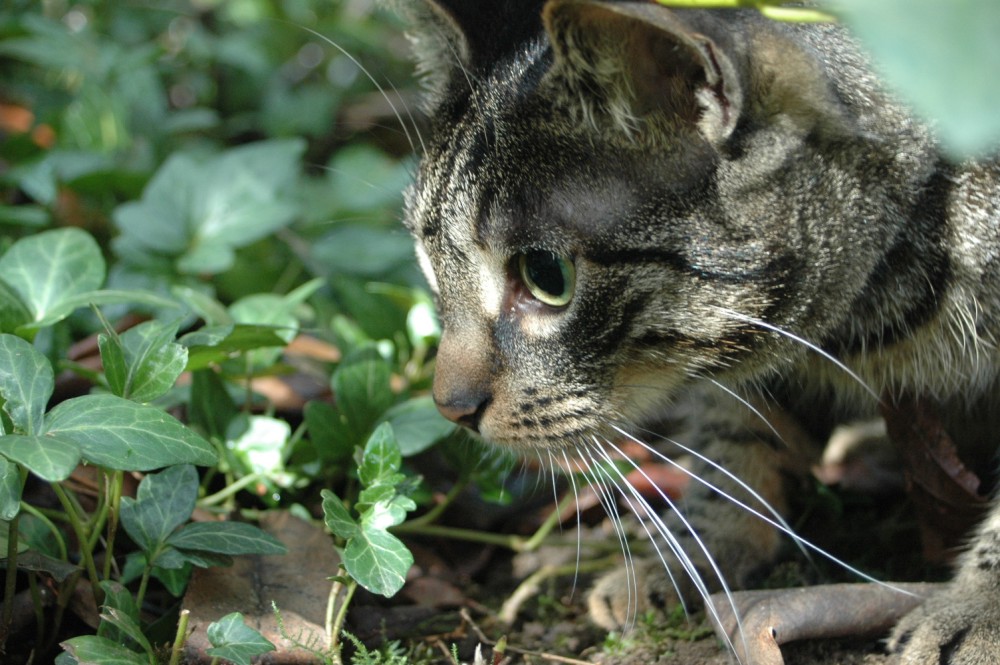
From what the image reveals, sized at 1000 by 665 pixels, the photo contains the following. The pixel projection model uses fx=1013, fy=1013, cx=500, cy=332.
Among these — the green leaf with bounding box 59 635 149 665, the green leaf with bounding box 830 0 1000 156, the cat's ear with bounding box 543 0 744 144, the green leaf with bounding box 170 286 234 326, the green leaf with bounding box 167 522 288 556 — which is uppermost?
the green leaf with bounding box 830 0 1000 156

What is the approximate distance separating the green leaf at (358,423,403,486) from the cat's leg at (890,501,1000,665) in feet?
3.35

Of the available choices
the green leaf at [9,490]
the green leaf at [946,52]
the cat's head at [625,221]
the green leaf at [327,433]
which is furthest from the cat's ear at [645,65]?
the green leaf at [9,490]

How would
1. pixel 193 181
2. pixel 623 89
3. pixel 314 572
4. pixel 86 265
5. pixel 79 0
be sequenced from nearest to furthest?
1. pixel 623 89
2. pixel 314 572
3. pixel 86 265
4. pixel 193 181
5. pixel 79 0

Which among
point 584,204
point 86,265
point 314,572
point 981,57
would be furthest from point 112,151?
point 981,57

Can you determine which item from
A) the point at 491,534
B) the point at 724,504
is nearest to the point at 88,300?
the point at 491,534

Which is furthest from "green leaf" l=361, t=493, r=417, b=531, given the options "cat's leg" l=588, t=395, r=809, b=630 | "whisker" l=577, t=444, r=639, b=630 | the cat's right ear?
the cat's right ear

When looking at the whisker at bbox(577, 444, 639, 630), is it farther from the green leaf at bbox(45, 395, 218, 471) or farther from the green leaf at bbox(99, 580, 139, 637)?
the green leaf at bbox(99, 580, 139, 637)

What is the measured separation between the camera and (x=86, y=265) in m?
2.23

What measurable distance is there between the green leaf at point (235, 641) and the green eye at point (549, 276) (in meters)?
0.78

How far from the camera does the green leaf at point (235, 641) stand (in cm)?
164

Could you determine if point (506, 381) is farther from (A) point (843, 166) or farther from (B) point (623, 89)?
(A) point (843, 166)

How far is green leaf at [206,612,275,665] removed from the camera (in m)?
1.64

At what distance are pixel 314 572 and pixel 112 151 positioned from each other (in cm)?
202

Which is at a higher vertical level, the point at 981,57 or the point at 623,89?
the point at 981,57
